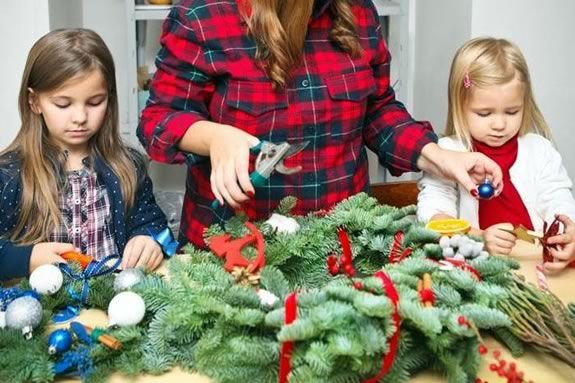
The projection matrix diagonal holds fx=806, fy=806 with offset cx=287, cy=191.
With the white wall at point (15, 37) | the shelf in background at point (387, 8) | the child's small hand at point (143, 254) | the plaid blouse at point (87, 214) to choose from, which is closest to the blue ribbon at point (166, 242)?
the child's small hand at point (143, 254)

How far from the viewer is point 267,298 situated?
38.5 inches

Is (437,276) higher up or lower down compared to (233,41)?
lower down

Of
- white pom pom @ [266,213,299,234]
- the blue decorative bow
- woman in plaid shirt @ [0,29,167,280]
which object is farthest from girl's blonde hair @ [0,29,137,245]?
white pom pom @ [266,213,299,234]

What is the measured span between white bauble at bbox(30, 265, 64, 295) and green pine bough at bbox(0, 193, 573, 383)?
1cm

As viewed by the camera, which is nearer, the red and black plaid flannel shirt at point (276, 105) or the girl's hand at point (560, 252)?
the girl's hand at point (560, 252)

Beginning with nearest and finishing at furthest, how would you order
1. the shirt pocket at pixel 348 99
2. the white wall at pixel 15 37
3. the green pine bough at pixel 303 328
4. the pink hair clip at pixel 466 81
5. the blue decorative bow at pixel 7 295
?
the green pine bough at pixel 303 328 < the blue decorative bow at pixel 7 295 < the shirt pocket at pixel 348 99 < the pink hair clip at pixel 466 81 < the white wall at pixel 15 37

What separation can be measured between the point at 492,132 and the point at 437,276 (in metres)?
0.80

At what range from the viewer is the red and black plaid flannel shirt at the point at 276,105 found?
1.51 meters

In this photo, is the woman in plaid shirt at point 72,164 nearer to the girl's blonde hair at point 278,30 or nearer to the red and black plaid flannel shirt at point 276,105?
the red and black plaid flannel shirt at point 276,105

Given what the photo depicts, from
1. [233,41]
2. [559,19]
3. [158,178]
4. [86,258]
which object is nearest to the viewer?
[86,258]

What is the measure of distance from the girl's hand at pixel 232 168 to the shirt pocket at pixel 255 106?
301 millimetres

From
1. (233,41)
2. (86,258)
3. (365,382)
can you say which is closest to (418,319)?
(365,382)

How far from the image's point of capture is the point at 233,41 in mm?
1511

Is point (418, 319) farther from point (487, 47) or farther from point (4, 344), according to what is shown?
point (487, 47)
